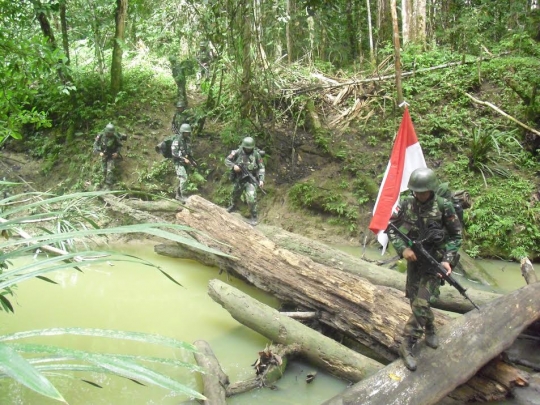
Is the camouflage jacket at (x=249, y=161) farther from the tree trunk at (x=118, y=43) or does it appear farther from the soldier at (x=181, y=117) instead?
the tree trunk at (x=118, y=43)

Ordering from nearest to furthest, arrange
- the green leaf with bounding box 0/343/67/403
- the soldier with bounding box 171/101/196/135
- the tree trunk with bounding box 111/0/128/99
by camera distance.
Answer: the green leaf with bounding box 0/343/67/403 → the soldier with bounding box 171/101/196/135 → the tree trunk with bounding box 111/0/128/99

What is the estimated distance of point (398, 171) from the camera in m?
6.19

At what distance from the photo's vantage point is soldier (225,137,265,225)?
8.62 metres

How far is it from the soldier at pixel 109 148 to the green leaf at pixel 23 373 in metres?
10.4

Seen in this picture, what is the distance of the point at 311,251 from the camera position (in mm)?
Answer: 6422

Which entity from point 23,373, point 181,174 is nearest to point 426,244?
point 23,373

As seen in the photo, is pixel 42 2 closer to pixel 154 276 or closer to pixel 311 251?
pixel 154 276

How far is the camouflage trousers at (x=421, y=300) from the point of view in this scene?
150 inches

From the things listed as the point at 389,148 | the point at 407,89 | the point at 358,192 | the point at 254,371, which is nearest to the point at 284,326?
the point at 254,371

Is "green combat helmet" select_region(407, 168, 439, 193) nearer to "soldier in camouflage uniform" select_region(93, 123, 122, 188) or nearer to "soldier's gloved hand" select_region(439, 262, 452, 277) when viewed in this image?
"soldier's gloved hand" select_region(439, 262, 452, 277)

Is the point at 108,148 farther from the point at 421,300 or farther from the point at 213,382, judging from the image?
the point at 421,300

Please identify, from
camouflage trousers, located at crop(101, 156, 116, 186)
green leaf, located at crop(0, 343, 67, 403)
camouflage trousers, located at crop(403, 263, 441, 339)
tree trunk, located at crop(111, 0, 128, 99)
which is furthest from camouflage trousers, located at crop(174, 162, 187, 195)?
green leaf, located at crop(0, 343, 67, 403)

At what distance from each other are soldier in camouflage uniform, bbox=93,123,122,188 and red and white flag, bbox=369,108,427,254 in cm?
697

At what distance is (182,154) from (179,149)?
0.13 meters
